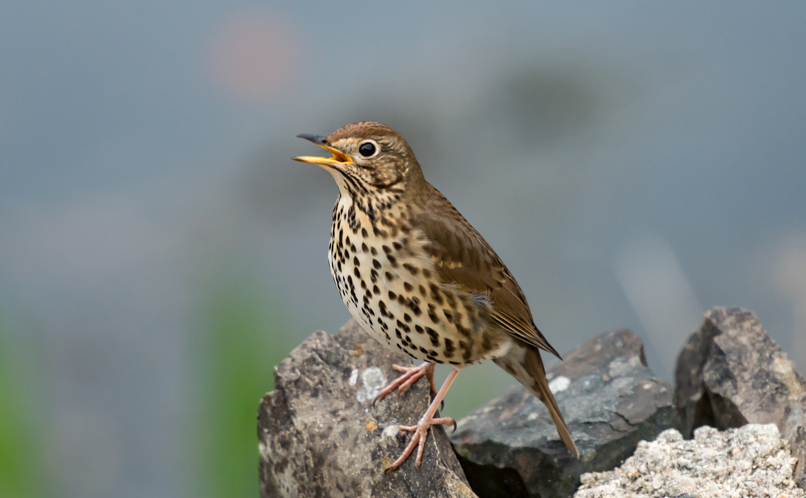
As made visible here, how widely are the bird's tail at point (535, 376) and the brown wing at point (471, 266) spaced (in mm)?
151

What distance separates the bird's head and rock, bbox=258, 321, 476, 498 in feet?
2.89

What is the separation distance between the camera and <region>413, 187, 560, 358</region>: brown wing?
291 cm

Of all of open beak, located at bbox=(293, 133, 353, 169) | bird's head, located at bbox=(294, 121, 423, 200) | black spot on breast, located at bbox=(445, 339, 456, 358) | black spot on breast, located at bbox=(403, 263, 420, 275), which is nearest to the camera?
open beak, located at bbox=(293, 133, 353, 169)

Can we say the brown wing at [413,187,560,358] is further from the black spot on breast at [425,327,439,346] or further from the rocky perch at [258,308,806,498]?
the rocky perch at [258,308,806,498]

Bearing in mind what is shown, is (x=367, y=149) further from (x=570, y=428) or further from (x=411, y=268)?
(x=570, y=428)

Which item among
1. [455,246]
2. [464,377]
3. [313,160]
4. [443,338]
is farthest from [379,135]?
[464,377]

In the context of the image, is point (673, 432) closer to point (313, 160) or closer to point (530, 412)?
point (530, 412)

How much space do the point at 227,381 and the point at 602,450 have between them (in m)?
1.65

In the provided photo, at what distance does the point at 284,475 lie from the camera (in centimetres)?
317

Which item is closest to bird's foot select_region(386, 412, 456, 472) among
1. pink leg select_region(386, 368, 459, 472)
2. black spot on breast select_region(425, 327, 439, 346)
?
pink leg select_region(386, 368, 459, 472)

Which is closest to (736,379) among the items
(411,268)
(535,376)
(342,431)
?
(535,376)

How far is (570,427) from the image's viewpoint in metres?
3.42

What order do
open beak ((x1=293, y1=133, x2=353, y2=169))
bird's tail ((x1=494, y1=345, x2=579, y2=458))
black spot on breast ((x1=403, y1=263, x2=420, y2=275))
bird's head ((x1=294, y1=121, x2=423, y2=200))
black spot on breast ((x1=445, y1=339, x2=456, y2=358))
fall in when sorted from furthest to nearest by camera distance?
bird's tail ((x1=494, y1=345, x2=579, y2=458)), black spot on breast ((x1=445, y1=339, x2=456, y2=358)), black spot on breast ((x1=403, y1=263, x2=420, y2=275)), bird's head ((x1=294, y1=121, x2=423, y2=200)), open beak ((x1=293, y1=133, x2=353, y2=169))

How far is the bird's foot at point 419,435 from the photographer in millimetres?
2938
